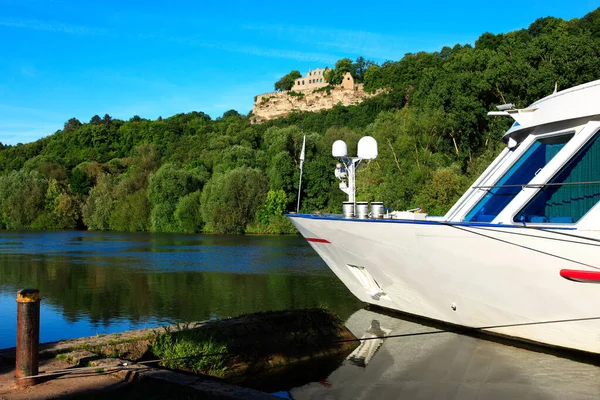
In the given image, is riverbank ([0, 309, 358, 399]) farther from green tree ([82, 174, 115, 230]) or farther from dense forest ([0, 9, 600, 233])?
green tree ([82, 174, 115, 230])

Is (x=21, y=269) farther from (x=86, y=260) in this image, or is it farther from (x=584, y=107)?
(x=584, y=107)

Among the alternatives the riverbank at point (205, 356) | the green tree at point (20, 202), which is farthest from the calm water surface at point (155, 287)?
the green tree at point (20, 202)

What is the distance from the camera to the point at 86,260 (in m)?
29.0

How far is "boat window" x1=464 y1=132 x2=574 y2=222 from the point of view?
10.8 m

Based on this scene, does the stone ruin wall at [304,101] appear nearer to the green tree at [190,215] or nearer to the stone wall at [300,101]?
the stone wall at [300,101]

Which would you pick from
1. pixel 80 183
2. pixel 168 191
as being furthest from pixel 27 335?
pixel 80 183

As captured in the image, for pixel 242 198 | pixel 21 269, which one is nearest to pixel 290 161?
pixel 242 198

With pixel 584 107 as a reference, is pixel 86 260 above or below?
below

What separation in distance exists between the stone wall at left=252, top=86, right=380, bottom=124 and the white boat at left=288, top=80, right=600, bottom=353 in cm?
11616

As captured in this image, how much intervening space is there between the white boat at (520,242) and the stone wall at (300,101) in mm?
116161

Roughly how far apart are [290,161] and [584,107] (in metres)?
48.7

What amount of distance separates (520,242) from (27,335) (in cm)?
741

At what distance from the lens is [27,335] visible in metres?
6.10

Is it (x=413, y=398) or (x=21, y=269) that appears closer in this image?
(x=413, y=398)
